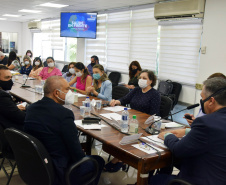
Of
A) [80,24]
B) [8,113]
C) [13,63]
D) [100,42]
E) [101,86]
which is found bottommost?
[8,113]

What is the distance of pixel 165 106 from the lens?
3.53 metres

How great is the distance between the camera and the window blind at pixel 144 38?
255 inches

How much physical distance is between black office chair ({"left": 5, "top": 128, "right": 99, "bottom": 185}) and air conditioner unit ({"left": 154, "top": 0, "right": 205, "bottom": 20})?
4204mm

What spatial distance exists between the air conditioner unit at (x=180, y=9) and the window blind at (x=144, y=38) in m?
0.58

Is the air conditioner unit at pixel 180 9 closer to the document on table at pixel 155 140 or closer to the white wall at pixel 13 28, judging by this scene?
the document on table at pixel 155 140

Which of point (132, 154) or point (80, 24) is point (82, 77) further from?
point (80, 24)

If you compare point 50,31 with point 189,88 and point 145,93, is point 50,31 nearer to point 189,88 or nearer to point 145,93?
point 189,88

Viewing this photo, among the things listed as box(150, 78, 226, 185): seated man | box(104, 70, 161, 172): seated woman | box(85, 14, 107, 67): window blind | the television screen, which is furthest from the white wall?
box(150, 78, 226, 185): seated man

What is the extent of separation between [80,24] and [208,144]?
7107mm

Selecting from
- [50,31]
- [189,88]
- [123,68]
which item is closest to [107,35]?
[123,68]

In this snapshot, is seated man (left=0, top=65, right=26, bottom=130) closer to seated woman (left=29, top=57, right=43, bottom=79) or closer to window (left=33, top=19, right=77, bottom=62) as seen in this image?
seated woman (left=29, top=57, right=43, bottom=79)

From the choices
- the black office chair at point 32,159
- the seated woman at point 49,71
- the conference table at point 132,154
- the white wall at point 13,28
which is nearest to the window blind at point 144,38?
the seated woman at point 49,71

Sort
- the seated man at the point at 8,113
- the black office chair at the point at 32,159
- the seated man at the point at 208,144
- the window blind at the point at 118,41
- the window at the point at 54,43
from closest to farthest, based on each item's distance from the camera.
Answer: the seated man at the point at 208,144 < the black office chair at the point at 32,159 < the seated man at the point at 8,113 < the window blind at the point at 118,41 < the window at the point at 54,43

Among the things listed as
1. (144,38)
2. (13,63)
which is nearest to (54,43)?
(13,63)
